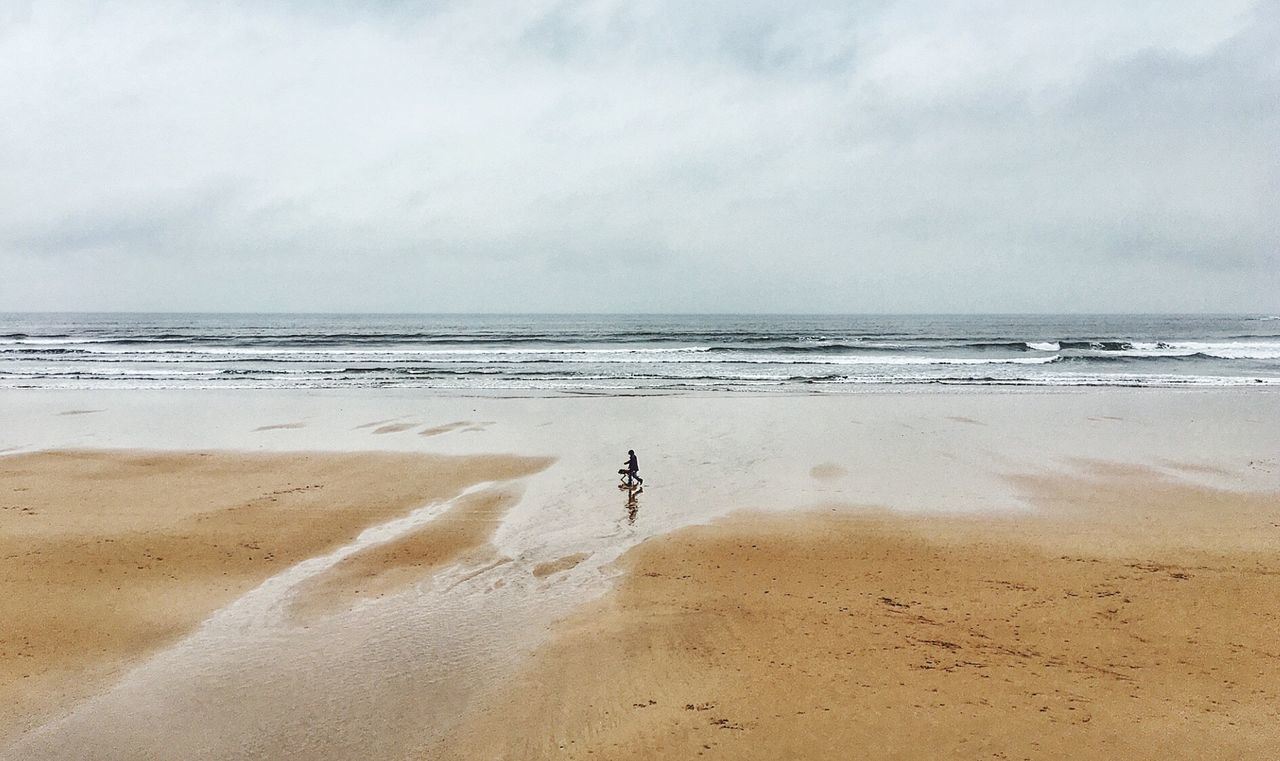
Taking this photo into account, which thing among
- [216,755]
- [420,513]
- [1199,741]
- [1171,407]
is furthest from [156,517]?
[1171,407]

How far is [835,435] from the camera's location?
54.4 feet

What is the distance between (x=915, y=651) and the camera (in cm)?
614

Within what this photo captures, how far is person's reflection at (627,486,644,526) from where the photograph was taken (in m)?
10.2

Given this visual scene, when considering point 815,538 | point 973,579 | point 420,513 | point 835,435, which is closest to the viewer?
point 973,579

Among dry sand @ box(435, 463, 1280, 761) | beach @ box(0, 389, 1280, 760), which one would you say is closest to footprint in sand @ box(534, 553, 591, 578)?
beach @ box(0, 389, 1280, 760)

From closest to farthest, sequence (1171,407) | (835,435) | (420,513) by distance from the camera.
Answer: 1. (420,513)
2. (835,435)
3. (1171,407)

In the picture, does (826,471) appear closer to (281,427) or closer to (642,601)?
(642,601)

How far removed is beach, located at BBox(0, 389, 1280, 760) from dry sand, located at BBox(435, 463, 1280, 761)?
35 millimetres

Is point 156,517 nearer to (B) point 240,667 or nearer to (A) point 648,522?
(B) point 240,667

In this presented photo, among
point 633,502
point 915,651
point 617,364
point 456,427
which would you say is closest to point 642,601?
point 915,651

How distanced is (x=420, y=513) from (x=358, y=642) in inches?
170

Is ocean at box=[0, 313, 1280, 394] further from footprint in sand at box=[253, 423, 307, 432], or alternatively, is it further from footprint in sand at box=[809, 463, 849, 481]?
footprint in sand at box=[809, 463, 849, 481]

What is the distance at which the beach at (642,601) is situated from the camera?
511 cm

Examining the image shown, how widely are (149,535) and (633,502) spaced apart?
23.4 ft
